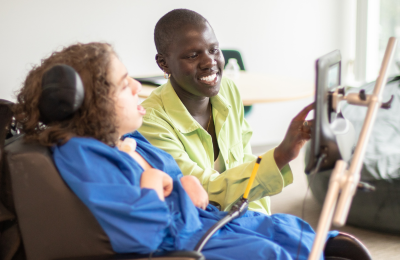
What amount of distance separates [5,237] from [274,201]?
2.06m

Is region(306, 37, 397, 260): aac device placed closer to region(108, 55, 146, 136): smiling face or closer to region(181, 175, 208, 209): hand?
region(181, 175, 208, 209): hand

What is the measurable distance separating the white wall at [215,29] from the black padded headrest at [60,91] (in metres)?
2.28

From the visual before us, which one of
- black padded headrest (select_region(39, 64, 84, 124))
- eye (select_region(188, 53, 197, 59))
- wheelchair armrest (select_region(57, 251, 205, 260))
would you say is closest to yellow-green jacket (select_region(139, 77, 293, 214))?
eye (select_region(188, 53, 197, 59))

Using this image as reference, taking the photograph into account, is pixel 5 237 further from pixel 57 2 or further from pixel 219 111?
pixel 57 2

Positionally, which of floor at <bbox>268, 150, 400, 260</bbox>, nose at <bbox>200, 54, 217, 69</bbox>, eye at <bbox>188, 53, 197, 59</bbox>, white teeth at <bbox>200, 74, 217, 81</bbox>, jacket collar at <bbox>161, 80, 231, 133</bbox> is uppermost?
eye at <bbox>188, 53, 197, 59</bbox>

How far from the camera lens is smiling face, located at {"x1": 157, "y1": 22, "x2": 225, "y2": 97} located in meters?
1.60

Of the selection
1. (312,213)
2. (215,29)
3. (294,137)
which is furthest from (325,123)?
(215,29)

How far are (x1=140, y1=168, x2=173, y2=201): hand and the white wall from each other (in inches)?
91.2

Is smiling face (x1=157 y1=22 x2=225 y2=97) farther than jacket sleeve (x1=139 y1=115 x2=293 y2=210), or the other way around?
smiling face (x1=157 y1=22 x2=225 y2=97)

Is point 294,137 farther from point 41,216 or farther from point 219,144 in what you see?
point 41,216

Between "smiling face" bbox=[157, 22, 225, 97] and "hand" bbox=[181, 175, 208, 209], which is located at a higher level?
"smiling face" bbox=[157, 22, 225, 97]

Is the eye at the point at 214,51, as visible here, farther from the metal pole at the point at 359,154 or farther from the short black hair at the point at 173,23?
the metal pole at the point at 359,154

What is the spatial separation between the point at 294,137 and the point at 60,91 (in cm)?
61

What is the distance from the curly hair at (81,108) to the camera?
0.99m
